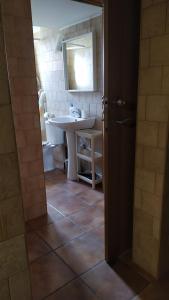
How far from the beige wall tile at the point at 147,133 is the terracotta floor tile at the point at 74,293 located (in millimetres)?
976

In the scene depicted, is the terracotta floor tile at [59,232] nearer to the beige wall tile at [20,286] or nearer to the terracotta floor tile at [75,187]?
the terracotta floor tile at [75,187]

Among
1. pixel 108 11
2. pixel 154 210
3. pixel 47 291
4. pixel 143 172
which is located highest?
pixel 108 11

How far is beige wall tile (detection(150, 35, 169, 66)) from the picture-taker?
115 cm

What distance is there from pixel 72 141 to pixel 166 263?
6.04 feet

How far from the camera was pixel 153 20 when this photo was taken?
3.84ft

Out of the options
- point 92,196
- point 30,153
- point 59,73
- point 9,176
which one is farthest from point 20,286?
point 59,73

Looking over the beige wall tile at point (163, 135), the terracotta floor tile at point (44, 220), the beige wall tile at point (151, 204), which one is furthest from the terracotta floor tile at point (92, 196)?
the beige wall tile at point (163, 135)

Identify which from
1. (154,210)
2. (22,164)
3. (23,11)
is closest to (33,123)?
(22,164)

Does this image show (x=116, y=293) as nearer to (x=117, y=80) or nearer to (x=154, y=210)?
(x=154, y=210)

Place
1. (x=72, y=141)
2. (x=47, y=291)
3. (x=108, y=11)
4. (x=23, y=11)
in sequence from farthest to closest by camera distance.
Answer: (x=72, y=141), (x=23, y=11), (x=47, y=291), (x=108, y=11)

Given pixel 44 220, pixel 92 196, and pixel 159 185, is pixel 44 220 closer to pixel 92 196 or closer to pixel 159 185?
pixel 92 196

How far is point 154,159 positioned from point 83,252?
3.10ft

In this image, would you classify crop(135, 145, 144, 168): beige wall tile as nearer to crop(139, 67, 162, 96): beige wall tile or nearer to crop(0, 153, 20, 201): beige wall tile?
crop(139, 67, 162, 96): beige wall tile

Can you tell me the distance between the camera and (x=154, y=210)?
1.40m
